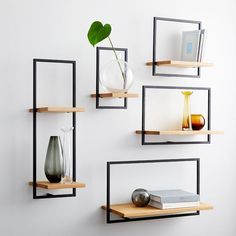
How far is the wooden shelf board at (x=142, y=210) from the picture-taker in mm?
2490

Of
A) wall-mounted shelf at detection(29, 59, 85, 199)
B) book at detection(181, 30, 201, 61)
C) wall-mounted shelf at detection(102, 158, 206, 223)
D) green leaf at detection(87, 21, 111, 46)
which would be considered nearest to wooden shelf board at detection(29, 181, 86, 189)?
wall-mounted shelf at detection(29, 59, 85, 199)

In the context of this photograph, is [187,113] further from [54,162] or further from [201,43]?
[54,162]

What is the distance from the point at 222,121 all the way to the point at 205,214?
20.8 inches

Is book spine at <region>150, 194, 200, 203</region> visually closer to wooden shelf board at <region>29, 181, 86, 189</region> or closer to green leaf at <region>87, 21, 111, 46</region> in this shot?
wooden shelf board at <region>29, 181, 86, 189</region>

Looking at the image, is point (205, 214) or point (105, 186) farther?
point (205, 214)

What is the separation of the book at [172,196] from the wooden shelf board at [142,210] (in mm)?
44

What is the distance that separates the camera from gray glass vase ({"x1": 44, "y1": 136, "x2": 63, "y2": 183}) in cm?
238

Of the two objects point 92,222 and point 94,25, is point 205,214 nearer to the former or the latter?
point 92,222

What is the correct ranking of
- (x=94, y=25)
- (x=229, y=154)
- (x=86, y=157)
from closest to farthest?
(x=94, y=25) < (x=86, y=157) < (x=229, y=154)

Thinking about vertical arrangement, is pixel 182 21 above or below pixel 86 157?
above

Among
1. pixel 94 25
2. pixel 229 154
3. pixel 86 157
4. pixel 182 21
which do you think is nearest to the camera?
pixel 94 25

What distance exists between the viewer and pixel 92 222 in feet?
8.57

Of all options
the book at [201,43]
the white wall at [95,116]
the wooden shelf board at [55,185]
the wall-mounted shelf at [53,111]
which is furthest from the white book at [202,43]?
the wooden shelf board at [55,185]
